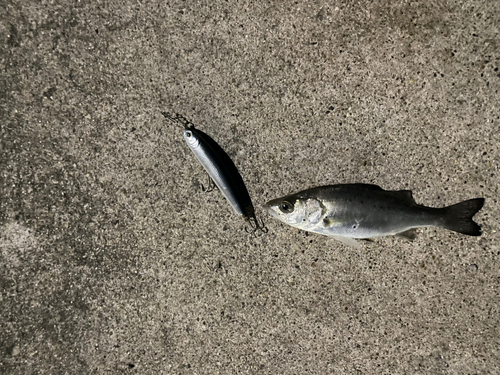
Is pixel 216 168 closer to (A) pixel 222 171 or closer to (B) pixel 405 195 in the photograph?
(A) pixel 222 171

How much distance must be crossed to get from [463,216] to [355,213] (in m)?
1.08

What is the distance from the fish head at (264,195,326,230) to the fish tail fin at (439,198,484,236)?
116 cm

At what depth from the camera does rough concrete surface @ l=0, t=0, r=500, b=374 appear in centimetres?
272

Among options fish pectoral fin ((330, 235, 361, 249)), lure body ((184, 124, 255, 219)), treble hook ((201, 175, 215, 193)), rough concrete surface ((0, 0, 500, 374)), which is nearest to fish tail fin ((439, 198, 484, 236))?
rough concrete surface ((0, 0, 500, 374))

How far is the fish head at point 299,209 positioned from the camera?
252 cm

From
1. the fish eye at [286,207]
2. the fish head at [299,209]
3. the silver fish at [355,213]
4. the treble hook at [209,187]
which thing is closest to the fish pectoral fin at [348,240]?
the silver fish at [355,213]

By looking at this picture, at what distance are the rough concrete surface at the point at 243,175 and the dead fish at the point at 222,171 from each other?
0.29ft

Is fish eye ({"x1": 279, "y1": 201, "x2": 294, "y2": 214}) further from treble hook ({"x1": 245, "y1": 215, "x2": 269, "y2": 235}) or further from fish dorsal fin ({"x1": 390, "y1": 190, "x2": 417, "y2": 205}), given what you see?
fish dorsal fin ({"x1": 390, "y1": 190, "x2": 417, "y2": 205})

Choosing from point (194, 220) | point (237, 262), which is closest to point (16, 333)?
point (194, 220)

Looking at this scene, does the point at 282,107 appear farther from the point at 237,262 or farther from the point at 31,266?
the point at 31,266

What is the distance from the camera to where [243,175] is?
A: 2.83 m

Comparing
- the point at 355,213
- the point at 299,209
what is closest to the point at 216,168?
the point at 299,209

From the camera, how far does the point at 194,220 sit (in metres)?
2.84

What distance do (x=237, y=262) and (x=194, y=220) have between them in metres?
0.62
